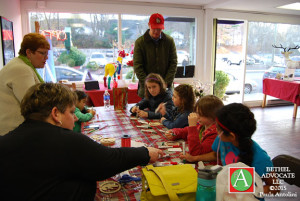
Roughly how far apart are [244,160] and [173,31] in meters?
4.58

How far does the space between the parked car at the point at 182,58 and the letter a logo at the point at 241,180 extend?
4.67 metres

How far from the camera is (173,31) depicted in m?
5.32

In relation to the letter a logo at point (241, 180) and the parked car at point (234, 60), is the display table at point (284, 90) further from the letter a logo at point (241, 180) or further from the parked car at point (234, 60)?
the letter a logo at point (241, 180)

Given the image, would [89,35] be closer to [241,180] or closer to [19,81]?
[19,81]

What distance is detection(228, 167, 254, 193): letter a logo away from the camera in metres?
0.89

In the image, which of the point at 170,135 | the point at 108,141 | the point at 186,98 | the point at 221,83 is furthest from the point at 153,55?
the point at 221,83

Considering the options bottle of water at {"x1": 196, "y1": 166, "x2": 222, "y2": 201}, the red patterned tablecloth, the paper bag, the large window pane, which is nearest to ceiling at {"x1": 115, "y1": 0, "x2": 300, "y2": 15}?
the large window pane

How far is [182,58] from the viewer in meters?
5.50

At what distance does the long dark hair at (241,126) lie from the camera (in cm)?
113

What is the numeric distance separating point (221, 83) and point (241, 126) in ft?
16.8

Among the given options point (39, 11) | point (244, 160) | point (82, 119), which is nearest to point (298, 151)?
point (244, 160)

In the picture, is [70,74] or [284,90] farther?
[284,90]

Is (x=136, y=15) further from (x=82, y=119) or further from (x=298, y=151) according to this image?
(x=298, y=151)

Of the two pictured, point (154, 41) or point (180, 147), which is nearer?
point (180, 147)
